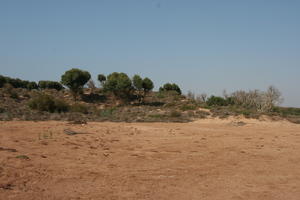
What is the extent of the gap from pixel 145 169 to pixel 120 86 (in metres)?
40.9

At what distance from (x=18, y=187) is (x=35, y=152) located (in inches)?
156

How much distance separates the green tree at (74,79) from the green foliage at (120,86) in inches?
165

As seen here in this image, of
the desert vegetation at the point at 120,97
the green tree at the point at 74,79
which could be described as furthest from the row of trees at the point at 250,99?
the green tree at the point at 74,79

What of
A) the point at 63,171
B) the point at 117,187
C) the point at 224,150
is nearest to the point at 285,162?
the point at 224,150

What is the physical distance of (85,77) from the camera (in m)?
50.8

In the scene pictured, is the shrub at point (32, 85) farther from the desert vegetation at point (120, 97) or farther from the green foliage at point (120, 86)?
the green foliage at point (120, 86)

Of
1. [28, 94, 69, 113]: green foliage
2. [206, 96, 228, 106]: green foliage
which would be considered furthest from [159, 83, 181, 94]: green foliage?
[28, 94, 69, 113]: green foliage

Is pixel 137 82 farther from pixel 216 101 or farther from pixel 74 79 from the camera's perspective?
pixel 216 101

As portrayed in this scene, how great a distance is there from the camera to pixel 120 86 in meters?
48.6

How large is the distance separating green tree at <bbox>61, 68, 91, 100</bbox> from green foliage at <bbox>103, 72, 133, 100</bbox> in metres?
4.20

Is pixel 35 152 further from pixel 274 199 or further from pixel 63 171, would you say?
pixel 274 199

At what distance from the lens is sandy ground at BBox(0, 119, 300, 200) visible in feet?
20.2

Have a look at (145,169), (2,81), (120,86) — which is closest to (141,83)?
(120,86)

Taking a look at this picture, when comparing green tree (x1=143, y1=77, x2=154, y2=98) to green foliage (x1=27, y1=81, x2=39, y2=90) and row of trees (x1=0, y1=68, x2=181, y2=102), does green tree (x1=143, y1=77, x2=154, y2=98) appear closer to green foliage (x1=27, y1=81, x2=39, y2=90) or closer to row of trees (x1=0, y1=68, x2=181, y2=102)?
row of trees (x1=0, y1=68, x2=181, y2=102)
